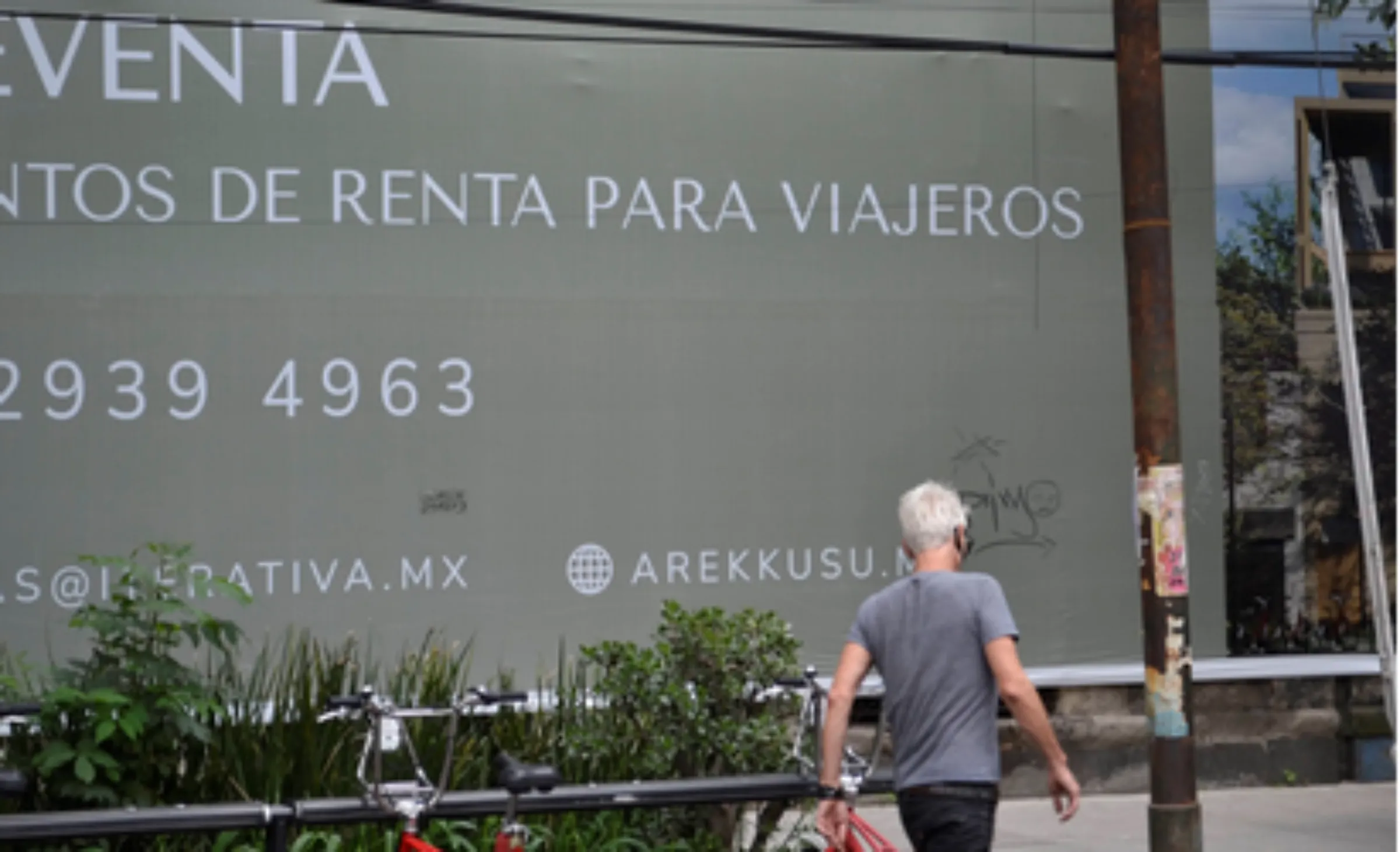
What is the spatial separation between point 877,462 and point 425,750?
3.33 m

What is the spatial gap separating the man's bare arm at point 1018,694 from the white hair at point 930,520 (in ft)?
1.20

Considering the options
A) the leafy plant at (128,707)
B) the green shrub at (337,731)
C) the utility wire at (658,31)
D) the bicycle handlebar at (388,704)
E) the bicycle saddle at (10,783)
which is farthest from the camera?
the utility wire at (658,31)

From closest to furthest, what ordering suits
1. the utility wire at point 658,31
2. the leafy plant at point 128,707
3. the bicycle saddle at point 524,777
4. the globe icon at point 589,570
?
the bicycle saddle at point 524,777, the leafy plant at point 128,707, the utility wire at point 658,31, the globe icon at point 589,570

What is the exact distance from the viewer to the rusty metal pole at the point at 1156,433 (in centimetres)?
671

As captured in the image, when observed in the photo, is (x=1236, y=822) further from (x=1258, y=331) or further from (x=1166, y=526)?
(x=1166, y=526)

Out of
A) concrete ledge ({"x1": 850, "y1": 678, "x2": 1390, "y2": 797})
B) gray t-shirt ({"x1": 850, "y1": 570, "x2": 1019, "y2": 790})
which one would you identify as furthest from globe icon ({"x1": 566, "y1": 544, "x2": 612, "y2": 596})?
gray t-shirt ({"x1": 850, "y1": 570, "x2": 1019, "y2": 790})

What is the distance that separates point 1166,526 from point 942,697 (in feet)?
7.35

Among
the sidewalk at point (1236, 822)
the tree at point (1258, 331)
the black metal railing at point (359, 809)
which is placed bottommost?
the sidewalk at point (1236, 822)

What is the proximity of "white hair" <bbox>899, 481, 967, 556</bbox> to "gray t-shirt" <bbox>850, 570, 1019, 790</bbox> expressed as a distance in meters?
0.11

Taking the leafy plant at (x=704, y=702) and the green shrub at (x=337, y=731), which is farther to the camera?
the leafy plant at (x=704, y=702)

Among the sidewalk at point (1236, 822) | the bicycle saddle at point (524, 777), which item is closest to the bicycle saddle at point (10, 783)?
the bicycle saddle at point (524, 777)

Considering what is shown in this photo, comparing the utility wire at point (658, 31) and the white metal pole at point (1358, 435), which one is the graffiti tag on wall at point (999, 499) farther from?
the white metal pole at point (1358, 435)

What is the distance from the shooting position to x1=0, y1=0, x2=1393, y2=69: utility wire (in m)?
8.91

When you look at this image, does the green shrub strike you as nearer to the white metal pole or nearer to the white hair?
the white hair
